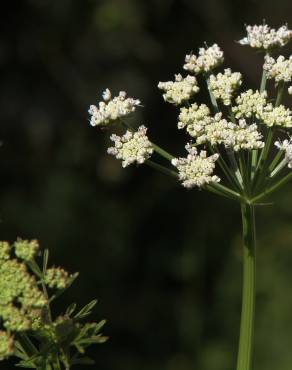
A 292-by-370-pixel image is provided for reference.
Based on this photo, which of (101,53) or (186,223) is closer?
(101,53)

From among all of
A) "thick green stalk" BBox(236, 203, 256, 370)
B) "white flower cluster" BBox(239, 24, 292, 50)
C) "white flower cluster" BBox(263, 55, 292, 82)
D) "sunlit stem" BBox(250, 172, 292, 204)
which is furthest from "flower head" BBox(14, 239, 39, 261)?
"white flower cluster" BBox(239, 24, 292, 50)

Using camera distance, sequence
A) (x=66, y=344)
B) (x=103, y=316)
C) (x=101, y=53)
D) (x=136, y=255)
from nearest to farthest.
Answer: (x=66, y=344) < (x=101, y=53) < (x=103, y=316) < (x=136, y=255)

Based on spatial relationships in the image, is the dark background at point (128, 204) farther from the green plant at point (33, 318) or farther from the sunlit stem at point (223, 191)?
the green plant at point (33, 318)

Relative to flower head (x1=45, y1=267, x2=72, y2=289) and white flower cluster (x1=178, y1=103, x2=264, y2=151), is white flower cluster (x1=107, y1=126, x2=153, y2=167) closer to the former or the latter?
white flower cluster (x1=178, y1=103, x2=264, y2=151)

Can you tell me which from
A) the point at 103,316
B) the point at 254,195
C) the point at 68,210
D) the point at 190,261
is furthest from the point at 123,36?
the point at 254,195

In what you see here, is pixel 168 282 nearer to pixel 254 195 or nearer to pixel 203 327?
pixel 203 327

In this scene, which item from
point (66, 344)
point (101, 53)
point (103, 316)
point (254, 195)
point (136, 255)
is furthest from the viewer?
point (136, 255)

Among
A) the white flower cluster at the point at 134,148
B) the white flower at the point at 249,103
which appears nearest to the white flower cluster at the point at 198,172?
the white flower cluster at the point at 134,148

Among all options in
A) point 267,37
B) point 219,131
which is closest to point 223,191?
point 219,131

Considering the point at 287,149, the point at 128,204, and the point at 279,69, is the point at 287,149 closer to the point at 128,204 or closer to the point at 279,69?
the point at 279,69
